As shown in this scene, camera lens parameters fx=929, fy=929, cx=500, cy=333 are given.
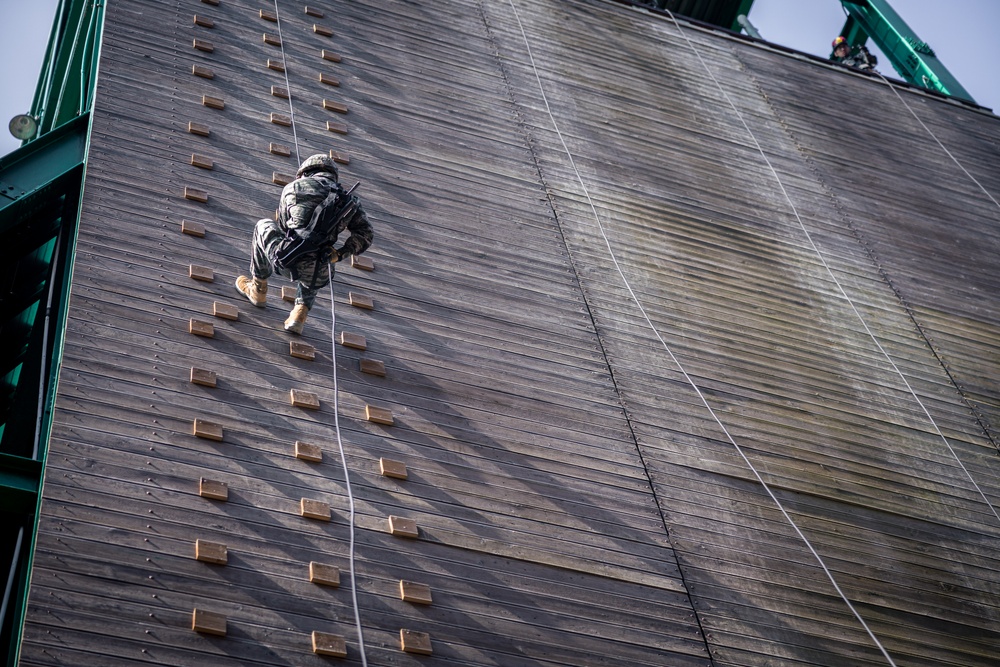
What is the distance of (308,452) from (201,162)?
2526 millimetres

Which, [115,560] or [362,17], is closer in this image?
[115,560]

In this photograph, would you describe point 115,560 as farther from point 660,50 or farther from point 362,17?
point 660,50

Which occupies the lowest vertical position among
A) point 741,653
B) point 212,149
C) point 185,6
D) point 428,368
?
point 741,653

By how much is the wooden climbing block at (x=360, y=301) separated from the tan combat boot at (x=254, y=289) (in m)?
0.59

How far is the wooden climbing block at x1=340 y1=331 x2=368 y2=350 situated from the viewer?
546 centimetres

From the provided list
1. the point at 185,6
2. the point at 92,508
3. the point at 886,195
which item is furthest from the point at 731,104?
the point at 92,508

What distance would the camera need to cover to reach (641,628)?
462 cm

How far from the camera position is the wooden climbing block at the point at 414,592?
425 cm

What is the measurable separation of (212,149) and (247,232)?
89 cm

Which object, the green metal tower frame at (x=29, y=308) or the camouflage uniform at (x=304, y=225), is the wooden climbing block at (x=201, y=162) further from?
the camouflage uniform at (x=304, y=225)

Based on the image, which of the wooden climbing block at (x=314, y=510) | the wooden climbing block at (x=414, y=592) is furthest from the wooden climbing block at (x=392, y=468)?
the wooden climbing block at (x=414, y=592)

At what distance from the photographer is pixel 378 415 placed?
5.08m

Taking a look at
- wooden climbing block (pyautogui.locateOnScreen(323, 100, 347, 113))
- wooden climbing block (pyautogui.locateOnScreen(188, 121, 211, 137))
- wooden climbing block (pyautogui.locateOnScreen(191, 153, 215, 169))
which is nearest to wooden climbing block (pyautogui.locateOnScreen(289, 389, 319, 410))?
wooden climbing block (pyautogui.locateOnScreen(191, 153, 215, 169))

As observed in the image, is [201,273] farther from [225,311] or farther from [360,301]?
[360,301]
